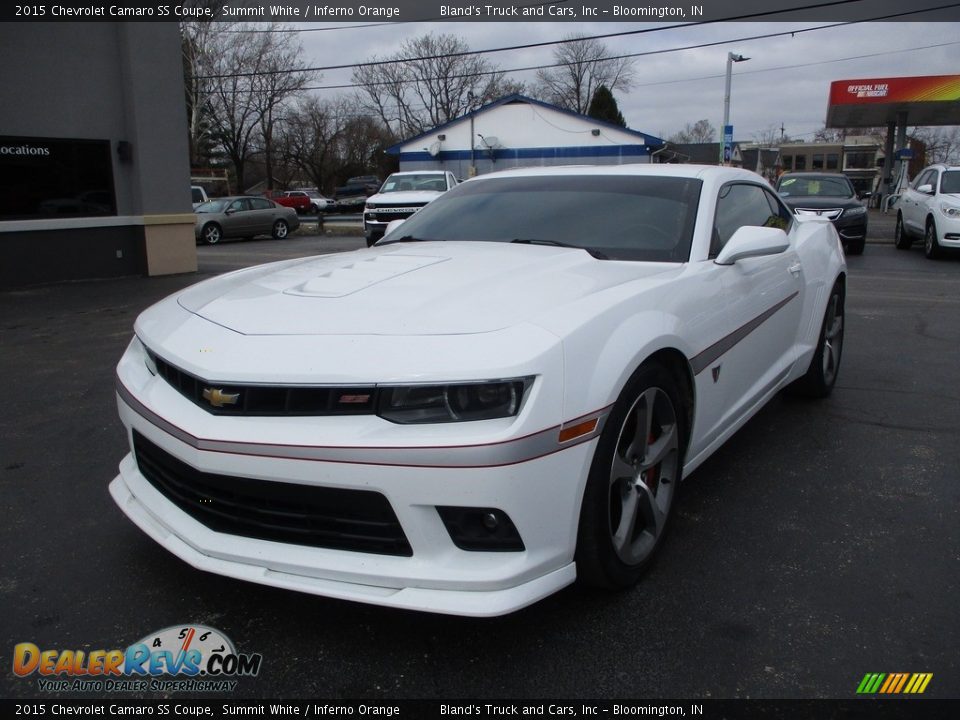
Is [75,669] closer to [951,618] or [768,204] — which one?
[951,618]

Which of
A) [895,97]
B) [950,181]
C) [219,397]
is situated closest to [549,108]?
[895,97]

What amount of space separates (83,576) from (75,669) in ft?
1.91

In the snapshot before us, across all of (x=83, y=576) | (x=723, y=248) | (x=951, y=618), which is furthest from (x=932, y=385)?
(x=83, y=576)

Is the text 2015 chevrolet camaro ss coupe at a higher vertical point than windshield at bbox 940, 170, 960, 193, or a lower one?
lower

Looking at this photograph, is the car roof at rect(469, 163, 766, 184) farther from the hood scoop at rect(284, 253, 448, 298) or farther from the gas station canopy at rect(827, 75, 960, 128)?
the gas station canopy at rect(827, 75, 960, 128)

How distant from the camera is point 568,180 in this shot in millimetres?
3961

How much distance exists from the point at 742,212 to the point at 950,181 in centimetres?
1258

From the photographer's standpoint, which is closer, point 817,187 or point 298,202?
point 817,187

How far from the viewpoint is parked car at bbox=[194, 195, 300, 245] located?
22.0 meters

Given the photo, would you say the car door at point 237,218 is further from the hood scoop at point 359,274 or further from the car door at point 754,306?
the hood scoop at point 359,274

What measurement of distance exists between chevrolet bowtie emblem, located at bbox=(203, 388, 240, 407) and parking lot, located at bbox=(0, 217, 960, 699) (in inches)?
29.0

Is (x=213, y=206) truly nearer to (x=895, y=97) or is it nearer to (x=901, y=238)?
(x=901, y=238)

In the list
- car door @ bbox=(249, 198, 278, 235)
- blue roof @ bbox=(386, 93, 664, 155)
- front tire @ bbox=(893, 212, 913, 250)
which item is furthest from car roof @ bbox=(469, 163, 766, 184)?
blue roof @ bbox=(386, 93, 664, 155)

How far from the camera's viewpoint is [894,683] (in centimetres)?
220
